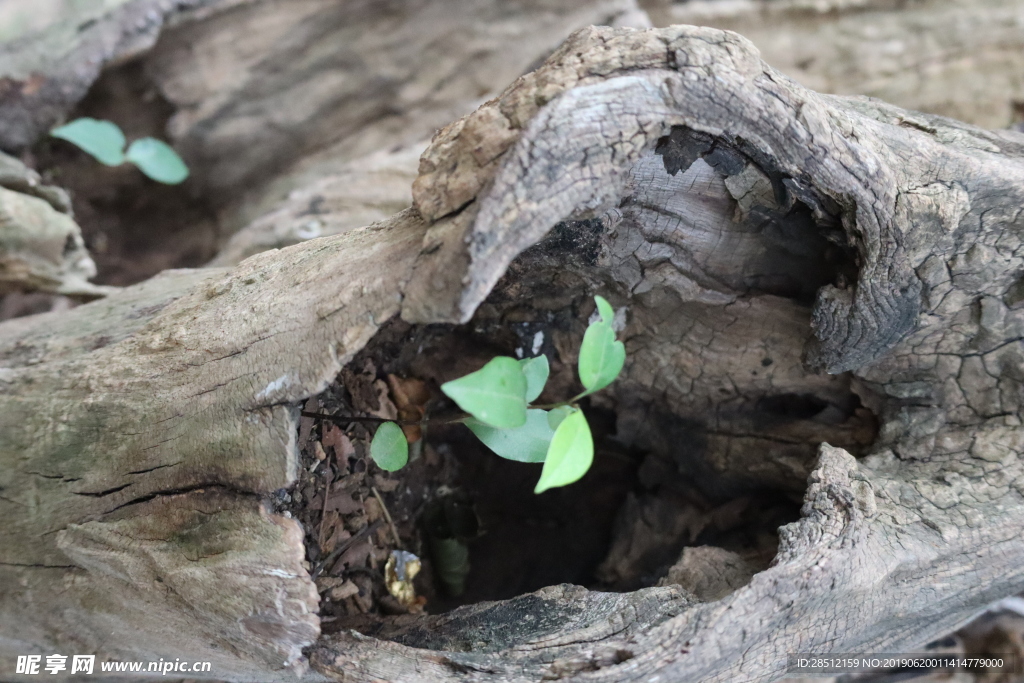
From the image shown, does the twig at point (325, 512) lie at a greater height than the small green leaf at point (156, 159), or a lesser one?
lesser

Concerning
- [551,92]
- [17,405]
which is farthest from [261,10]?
[551,92]

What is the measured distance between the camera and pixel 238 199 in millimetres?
3264

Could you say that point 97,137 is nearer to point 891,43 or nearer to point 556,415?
point 556,415

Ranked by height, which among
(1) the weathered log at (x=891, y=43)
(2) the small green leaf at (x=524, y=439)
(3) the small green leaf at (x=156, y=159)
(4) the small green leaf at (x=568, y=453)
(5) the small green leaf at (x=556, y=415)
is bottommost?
(2) the small green leaf at (x=524, y=439)

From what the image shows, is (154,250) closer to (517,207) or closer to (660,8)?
(517,207)

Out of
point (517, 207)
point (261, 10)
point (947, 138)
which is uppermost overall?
point (261, 10)

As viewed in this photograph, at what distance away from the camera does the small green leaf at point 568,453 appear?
3.86 ft

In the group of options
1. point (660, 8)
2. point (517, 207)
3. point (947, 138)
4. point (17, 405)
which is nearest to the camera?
point (517, 207)

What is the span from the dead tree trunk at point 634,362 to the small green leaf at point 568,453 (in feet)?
0.95

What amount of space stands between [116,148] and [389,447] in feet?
6.24

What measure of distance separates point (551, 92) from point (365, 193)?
1563 mm

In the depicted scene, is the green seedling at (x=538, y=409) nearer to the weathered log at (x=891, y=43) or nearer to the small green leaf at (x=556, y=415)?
the small green leaf at (x=556, y=415)

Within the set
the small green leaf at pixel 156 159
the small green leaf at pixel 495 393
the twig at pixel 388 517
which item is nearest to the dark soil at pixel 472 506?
the twig at pixel 388 517

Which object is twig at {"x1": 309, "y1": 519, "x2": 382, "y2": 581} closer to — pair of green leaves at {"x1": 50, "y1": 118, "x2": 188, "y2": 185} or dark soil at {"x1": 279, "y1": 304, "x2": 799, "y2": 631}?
dark soil at {"x1": 279, "y1": 304, "x2": 799, "y2": 631}
